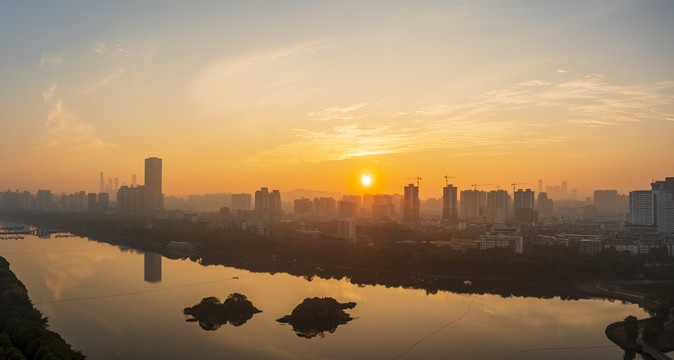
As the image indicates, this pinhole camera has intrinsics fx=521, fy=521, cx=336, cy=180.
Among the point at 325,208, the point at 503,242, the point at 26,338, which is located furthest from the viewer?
the point at 325,208

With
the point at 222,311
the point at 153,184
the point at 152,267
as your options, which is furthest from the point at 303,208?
the point at 222,311

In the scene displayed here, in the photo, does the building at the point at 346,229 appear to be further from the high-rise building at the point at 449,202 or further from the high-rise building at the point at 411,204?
the high-rise building at the point at 449,202

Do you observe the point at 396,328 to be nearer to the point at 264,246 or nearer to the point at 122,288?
the point at 122,288

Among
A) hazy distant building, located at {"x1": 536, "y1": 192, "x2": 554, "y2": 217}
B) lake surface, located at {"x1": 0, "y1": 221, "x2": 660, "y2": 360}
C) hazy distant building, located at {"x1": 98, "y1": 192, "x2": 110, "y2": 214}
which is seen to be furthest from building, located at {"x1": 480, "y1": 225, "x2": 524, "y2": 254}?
hazy distant building, located at {"x1": 98, "y1": 192, "x2": 110, "y2": 214}

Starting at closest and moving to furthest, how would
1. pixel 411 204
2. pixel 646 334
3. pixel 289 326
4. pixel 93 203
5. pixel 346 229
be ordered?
pixel 646 334 < pixel 289 326 < pixel 346 229 < pixel 411 204 < pixel 93 203

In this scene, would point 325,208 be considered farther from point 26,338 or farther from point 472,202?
point 26,338

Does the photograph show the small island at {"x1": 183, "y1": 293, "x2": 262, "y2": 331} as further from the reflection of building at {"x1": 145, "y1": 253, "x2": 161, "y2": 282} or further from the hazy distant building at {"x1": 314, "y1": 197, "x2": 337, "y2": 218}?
the hazy distant building at {"x1": 314, "y1": 197, "x2": 337, "y2": 218}

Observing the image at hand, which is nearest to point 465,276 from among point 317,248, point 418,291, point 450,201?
point 418,291
